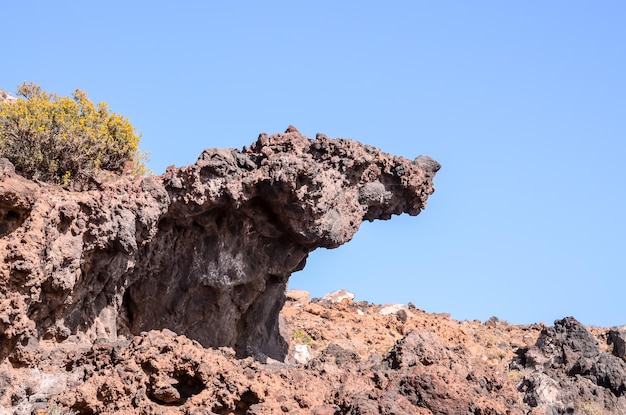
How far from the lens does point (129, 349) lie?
1290 cm

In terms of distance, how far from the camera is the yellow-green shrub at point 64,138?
17156 mm

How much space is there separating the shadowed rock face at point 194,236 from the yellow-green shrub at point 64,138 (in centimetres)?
205

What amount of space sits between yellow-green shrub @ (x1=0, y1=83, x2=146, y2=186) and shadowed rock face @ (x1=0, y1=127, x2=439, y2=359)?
2047 mm

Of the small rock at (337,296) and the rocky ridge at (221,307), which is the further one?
the small rock at (337,296)

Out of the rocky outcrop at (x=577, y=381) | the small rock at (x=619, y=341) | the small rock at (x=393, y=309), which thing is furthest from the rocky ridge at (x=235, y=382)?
the small rock at (x=393, y=309)

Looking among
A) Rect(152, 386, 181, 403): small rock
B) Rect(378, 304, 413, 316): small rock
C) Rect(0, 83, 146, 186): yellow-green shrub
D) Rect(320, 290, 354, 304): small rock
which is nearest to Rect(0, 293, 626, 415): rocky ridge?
Rect(152, 386, 181, 403): small rock

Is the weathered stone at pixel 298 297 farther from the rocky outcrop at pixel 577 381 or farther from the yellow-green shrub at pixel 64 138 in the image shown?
the yellow-green shrub at pixel 64 138

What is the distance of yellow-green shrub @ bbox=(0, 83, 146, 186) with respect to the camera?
17.2 meters

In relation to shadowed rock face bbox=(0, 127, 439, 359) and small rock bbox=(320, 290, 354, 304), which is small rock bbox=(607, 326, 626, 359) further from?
shadowed rock face bbox=(0, 127, 439, 359)

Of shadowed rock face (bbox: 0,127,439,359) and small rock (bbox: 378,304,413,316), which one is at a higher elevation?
small rock (bbox: 378,304,413,316)

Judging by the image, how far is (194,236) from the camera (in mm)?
17453

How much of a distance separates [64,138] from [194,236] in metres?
3.23

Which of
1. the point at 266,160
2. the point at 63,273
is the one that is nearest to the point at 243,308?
the point at 266,160

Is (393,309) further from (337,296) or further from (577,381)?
(577,381)
